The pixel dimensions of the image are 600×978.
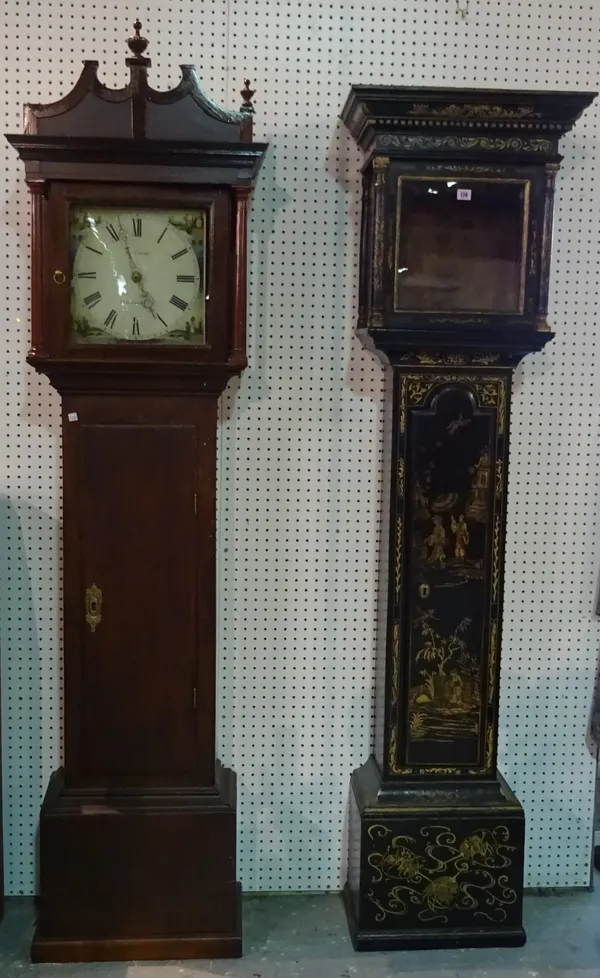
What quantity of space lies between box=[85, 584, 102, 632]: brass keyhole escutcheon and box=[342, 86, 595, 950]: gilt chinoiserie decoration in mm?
768

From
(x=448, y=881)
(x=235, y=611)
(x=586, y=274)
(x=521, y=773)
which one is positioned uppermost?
(x=586, y=274)

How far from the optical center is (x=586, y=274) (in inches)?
103

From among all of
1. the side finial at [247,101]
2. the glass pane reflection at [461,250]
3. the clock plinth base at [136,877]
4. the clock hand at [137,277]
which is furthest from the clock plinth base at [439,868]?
the side finial at [247,101]

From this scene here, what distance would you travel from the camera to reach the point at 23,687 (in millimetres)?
2654

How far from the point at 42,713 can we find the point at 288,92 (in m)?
1.88

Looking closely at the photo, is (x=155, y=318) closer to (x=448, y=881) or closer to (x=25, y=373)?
(x=25, y=373)

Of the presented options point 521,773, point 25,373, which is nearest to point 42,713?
point 25,373

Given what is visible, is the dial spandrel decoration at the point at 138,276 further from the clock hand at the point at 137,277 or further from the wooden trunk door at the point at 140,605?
the wooden trunk door at the point at 140,605

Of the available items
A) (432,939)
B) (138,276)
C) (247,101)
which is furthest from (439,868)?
(247,101)

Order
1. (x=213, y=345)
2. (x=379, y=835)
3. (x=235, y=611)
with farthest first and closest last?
(x=235, y=611), (x=379, y=835), (x=213, y=345)

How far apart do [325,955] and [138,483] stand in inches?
53.6

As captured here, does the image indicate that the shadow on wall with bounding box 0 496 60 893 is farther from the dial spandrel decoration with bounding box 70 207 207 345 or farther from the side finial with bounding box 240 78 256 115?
the side finial with bounding box 240 78 256 115

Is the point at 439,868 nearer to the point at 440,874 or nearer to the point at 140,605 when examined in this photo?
the point at 440,874

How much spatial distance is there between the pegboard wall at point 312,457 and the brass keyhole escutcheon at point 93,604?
0.28 m
